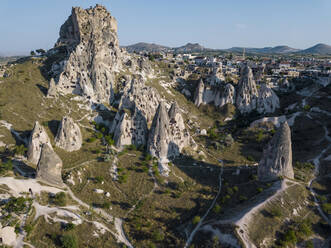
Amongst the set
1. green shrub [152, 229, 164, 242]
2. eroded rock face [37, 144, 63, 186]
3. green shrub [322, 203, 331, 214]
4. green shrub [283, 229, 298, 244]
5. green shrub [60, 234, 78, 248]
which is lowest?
green shrub [152, 229, 164, 242]

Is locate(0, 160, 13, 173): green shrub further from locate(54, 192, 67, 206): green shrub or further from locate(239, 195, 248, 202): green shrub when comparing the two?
locate(239, 195, 248, 202): green shrub

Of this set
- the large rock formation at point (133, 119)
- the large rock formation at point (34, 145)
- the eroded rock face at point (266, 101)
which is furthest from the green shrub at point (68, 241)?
the eroded rock face at point (266, 101)

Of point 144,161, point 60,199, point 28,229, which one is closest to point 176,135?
point 144,161

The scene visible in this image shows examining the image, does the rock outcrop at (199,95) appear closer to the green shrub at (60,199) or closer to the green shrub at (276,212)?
the green shrub at (276,212)

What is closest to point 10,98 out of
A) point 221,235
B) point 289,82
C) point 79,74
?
point 79,74

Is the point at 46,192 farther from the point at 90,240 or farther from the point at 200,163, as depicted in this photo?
the point at 200,163

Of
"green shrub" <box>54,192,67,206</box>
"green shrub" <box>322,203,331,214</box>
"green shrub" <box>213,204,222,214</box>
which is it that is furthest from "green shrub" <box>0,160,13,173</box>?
"green shrub" <box>322,203,331,214</box>
